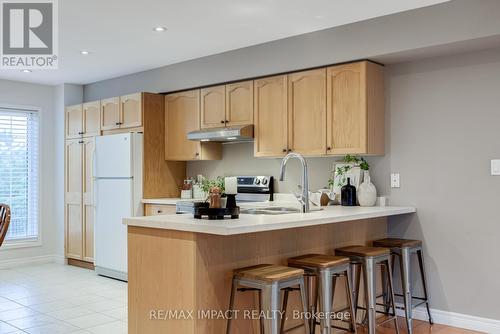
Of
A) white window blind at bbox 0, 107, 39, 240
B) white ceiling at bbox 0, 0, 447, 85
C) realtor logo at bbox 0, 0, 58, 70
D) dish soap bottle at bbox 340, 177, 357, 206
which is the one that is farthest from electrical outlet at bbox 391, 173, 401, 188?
white window blind at bbox 0, 107, 39, 240

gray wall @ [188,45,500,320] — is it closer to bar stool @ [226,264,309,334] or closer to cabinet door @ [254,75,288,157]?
cabinet door @ [254,75,288,157]

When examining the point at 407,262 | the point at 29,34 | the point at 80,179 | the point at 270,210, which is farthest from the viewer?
the point at 80,179

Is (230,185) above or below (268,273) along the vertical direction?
above

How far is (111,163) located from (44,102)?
187cm

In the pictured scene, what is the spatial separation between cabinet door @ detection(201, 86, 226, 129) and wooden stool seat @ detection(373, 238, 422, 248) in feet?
6.59

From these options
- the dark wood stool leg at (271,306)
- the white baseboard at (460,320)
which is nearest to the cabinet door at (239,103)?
the white baseboard at (460,320)

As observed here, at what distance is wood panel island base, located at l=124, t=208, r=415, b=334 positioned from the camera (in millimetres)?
2588

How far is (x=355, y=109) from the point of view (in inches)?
155

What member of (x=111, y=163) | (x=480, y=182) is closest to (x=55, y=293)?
(x=111, y=163)

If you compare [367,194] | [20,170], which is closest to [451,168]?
[367,194]

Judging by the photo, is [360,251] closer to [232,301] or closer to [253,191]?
[232,301]

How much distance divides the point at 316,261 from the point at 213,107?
2.55m

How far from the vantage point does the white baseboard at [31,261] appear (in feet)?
20.2

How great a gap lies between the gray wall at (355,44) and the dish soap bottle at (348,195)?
1069 mm
